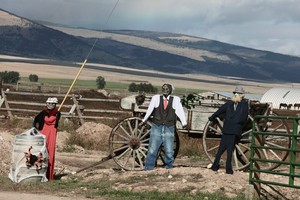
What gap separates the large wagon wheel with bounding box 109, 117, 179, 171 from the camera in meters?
14.9

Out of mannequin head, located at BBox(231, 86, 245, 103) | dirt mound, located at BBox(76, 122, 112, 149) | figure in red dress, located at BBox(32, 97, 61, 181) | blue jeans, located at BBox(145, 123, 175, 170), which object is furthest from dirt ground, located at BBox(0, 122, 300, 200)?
dirt mound, located at BBox(76, 122, 112, 149)

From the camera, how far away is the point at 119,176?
1370 cm

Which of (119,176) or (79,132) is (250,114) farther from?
(79,132)

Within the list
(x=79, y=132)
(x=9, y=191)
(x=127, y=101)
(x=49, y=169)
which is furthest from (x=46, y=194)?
Result: (x=79, y=132)

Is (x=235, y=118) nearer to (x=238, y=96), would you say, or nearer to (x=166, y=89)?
(x=238, y=96)

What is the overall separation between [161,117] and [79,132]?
10.4 meters

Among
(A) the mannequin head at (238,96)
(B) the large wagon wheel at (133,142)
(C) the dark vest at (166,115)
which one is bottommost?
(B) the large wagon wheel at (133,142)

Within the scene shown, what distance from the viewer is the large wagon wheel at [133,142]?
14898 mm

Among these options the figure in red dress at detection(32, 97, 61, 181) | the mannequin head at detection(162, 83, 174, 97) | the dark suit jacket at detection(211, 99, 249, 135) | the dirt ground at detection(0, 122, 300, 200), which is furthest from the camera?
the mannequin head at detection(162, 83, 174, 97)

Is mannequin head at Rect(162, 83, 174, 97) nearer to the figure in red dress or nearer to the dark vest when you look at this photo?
the dark vest

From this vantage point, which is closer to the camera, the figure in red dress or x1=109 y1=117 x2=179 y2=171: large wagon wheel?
the figure in red dress

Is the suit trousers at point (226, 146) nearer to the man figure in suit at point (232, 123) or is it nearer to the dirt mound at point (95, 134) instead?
the man figure in suit at point (232, 123)

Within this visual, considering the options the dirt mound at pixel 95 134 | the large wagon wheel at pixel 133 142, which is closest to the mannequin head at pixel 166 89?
the large wagon wheel at pixel 133 142

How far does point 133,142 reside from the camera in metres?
14.9
